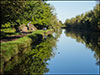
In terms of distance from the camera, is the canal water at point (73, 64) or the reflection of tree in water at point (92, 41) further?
the reflection of tree in water at point (92, 41)

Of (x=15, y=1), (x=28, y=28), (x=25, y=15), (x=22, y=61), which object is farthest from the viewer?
(x=28, y=28)

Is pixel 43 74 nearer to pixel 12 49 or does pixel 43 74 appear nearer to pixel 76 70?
pixel 76 70

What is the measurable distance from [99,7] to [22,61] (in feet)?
227

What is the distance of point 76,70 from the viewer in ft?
65.0

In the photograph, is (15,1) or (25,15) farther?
(25,15)

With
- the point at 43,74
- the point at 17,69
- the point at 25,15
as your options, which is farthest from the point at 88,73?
the point at 25,15

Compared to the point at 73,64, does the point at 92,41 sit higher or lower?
lower

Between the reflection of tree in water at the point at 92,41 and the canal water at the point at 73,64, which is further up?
the canal water at the point at 73,64

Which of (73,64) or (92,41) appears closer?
(73,64)

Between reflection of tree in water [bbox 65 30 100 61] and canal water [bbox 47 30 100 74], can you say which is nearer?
canal water [bbox 47 30 100 74]

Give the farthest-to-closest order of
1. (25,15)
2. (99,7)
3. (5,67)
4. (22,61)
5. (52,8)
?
(52,8), (99,7), (25,15), (22,61), (5,67)

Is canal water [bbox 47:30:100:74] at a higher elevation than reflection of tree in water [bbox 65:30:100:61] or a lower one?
higher

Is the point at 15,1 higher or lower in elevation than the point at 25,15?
higher

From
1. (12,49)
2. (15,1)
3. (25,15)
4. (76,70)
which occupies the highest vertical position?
(15,1)
